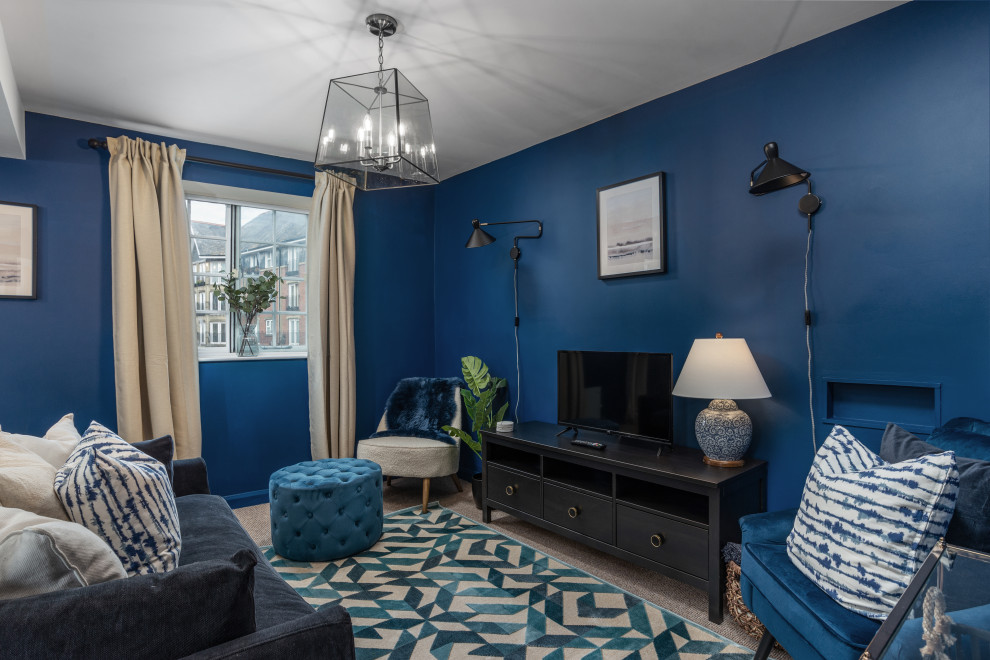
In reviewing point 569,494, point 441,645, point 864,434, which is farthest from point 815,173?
point 441,645

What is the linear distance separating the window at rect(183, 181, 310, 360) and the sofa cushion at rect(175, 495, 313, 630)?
5.65ft

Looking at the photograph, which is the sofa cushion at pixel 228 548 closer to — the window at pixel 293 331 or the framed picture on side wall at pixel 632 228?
the window at pixel 293 331

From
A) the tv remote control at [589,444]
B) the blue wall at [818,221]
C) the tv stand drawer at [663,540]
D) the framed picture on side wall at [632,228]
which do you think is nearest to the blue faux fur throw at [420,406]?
the blue wall at [818,221]

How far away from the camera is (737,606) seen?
7.11 feet

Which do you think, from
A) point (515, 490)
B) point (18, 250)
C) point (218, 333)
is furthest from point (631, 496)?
point (18, 250)

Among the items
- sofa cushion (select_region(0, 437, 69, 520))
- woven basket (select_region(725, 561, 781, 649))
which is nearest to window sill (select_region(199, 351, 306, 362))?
sofa cushion (select_region(0, 437, 69, 520))

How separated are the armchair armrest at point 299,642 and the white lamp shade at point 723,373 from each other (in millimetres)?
1835

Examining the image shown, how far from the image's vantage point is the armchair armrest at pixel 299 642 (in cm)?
97

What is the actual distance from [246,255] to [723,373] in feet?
10.9

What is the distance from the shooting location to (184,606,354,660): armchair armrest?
0.97m

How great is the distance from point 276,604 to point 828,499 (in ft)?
5.15

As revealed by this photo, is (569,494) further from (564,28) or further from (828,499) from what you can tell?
(564,28)

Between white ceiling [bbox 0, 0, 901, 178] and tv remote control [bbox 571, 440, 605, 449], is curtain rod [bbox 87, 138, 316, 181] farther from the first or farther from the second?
tv remote control [bbox 571, 440, 605, 449]

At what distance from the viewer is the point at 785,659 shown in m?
2.01
